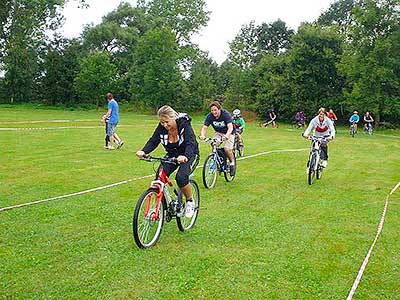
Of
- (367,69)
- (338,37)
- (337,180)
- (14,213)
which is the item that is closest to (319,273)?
(14,213)

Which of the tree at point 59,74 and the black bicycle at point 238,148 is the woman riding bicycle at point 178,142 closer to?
the black bicycle at point 238,148

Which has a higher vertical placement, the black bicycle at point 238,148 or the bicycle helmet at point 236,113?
the bicycle helmet at point 236,113

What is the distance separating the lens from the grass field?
471 cm

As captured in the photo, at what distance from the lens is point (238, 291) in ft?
15.2

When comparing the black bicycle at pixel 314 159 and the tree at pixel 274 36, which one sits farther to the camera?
the tree at pixel 274 36

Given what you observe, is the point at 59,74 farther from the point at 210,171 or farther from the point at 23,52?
the point at 210,171

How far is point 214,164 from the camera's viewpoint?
33.7ft

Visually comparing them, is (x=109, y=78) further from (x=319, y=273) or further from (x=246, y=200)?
(x=319, y=273)

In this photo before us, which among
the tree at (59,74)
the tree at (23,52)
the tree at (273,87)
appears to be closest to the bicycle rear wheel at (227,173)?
the tree at (23,52)

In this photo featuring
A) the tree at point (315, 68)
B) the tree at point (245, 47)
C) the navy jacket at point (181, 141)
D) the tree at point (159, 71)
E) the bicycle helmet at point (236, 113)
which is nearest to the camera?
the navy jacket at point (181, 141)

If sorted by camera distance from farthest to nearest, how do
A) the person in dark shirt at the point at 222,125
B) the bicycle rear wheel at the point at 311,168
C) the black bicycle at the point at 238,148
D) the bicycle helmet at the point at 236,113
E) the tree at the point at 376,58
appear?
the tree at the point at 376,58 < the black bicycle at the point at 238,148 < the bicycle helmet at the point at 236,113 < the bicycle rear wheel at the point at 311,168 < the person in dark shirt at the point at 222,125

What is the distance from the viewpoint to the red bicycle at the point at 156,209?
5633 millimetres

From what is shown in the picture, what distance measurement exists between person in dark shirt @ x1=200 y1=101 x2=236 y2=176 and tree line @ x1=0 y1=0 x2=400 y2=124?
2256cm

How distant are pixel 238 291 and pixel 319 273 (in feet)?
3.63
